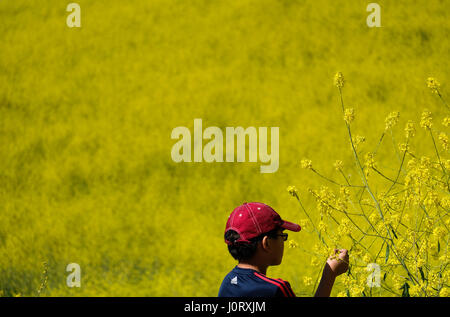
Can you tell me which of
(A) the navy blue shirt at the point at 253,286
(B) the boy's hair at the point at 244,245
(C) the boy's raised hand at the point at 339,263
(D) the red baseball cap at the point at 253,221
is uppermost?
(D) the red baseball cap at the point at 253,221

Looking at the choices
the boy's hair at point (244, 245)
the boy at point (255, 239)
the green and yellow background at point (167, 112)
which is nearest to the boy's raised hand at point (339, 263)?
the boy at point (255, 239)

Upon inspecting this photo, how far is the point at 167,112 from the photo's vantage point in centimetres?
975

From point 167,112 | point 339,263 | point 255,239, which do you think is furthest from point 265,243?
point 167,112

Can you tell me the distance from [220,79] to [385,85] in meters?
2.29

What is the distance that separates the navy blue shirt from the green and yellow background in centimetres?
515

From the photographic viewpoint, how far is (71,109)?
995 centimetres

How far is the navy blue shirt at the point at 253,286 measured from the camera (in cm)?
239

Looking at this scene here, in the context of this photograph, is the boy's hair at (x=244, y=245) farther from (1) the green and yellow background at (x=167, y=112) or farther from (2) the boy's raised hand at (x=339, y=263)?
(1) the green and yellow background at (x=167, y=112)

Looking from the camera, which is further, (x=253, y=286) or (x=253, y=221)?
(x=253, y=221)

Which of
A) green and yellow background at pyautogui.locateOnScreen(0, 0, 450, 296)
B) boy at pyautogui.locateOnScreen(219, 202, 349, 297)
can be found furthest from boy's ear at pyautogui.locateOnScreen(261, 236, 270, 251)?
green and yellow background at pyautogui.locateOnScreen(0, 0, 450, 296)

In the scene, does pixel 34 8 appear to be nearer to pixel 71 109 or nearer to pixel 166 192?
pixel 71 109

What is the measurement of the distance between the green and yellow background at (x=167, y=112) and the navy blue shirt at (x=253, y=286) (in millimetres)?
5149

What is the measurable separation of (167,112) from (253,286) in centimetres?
746

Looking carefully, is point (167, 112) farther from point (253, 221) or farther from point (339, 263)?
point (253, 221)
